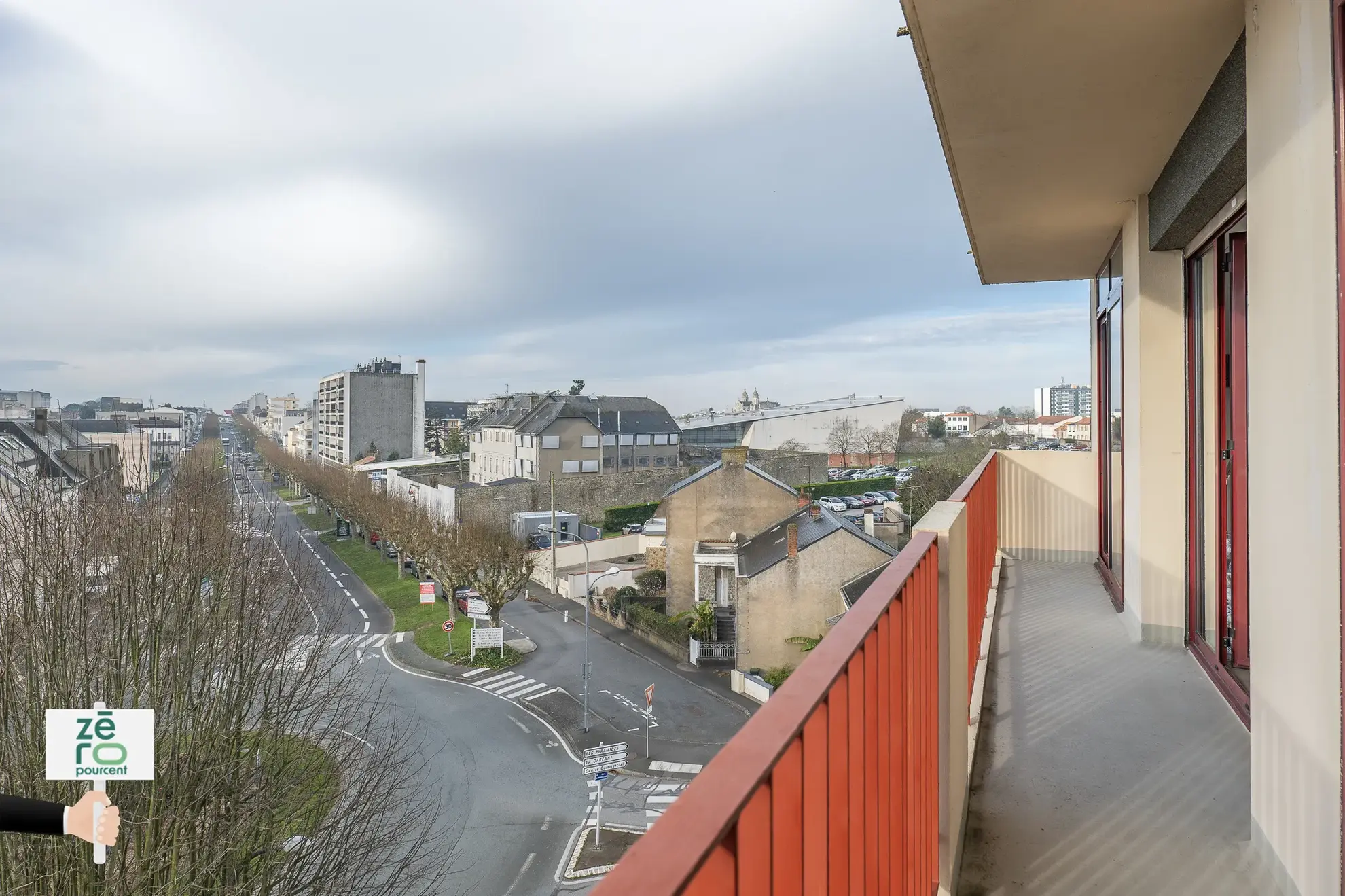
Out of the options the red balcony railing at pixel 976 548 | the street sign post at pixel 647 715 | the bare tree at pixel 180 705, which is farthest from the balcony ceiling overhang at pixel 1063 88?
the street sign post at pixel 647 715

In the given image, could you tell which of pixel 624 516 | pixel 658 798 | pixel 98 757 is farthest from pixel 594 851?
pixel 624 516

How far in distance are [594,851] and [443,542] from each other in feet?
47.7

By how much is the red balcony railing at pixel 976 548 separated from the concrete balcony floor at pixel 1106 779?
0.30 metres

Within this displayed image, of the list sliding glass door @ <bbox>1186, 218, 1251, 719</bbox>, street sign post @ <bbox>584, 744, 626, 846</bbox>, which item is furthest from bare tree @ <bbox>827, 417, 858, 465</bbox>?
sliding glass door @ <bbox>1186, 218, 1251, 719</bbox>

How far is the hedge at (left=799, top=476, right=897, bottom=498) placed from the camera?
41.6m

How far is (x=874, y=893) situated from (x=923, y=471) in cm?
2868

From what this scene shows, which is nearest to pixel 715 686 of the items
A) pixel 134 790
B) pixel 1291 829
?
pixel 134 790

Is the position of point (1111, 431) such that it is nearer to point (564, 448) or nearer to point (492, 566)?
point (492, 566)

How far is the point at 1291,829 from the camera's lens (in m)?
1.94

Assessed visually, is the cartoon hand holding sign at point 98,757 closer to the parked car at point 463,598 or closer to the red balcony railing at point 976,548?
the red balcony railing at point 976,548

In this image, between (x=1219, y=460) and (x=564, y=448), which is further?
(x=564, y=448)

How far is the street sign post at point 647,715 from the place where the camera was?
15799 millimetres

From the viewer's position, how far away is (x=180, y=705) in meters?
8.97

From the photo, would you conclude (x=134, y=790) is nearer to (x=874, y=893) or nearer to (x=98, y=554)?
(x=98, y=554)
